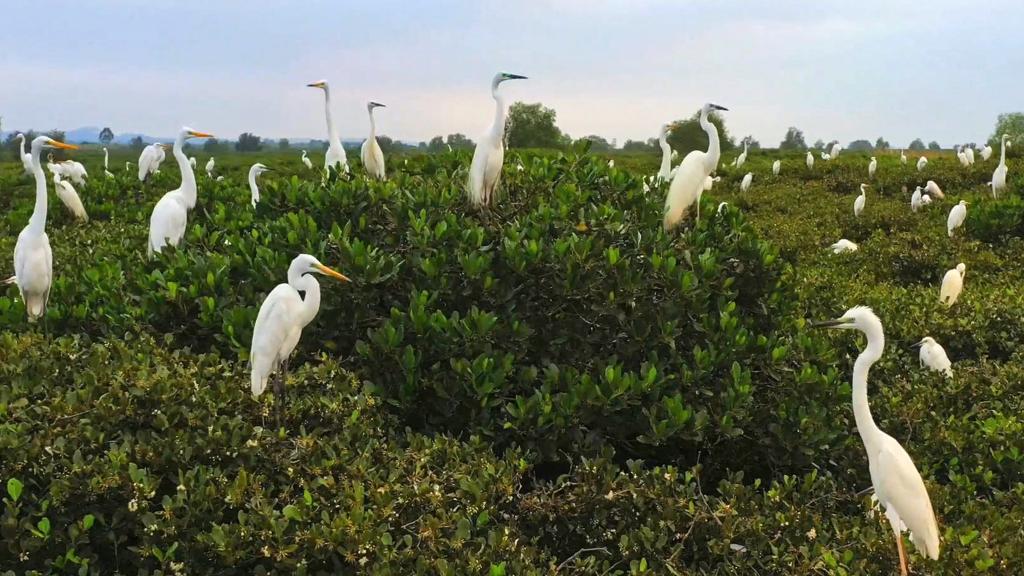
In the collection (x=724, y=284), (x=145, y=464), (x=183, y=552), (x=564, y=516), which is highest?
(x=724, y=284)

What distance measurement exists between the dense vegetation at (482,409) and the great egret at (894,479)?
9 cm

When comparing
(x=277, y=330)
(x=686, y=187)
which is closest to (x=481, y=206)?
(x=686, y=187)

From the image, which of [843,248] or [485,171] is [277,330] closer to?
[485,171]

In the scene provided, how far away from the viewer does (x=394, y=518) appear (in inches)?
111

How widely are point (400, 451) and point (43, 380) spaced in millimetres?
1765

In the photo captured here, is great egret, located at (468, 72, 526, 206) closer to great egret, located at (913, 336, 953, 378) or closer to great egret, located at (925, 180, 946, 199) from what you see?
great egret, located at (913, 336, 953, 378)

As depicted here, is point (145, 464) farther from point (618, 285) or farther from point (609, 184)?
point (609, 184)

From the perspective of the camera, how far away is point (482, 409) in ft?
12.5

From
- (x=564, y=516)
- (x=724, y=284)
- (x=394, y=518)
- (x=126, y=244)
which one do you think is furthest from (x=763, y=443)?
(x=126, y=244)

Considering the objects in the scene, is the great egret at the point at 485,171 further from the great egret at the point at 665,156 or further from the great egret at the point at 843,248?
the great egret at the point at 843,248

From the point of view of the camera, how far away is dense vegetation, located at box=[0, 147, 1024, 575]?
8.99ft

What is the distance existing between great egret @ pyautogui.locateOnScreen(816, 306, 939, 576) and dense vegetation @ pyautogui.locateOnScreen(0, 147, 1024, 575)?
0.09 metres

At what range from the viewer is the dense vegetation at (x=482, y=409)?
2.74 meters

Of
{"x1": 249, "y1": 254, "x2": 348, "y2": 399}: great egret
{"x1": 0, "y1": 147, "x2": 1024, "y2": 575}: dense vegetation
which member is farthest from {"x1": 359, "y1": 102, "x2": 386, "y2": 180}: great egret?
{"x1": 249, "y1": 254, "x2": 348, "y2": 399}: great egret
